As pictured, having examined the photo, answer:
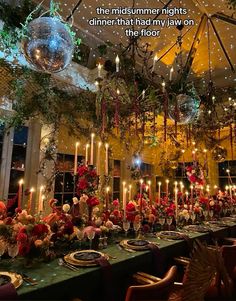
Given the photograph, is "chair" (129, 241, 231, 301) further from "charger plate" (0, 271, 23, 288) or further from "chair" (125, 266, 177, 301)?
"charger plate" (0, 271, 23, 288)

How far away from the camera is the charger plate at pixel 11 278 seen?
1274mm

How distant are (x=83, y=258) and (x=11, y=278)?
1.72 feet

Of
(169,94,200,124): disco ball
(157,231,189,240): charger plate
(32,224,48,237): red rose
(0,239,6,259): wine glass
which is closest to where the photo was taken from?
(0,239,6,259): wine glass

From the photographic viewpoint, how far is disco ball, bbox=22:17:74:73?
69.5 inches

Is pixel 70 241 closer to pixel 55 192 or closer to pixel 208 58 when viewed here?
pixel 55 192

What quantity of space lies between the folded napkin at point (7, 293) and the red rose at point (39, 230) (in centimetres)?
49

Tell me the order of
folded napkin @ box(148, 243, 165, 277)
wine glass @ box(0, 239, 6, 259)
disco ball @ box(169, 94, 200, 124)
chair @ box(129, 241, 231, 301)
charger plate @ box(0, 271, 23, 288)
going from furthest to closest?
1. disco ball @ box(169, 94, 200, 124)
2. folded napkin @ box(148, 243, 165, 277)
3. wine glass @ box(0, 239, 6, 259)
4. charger plate @ box(0, 271, 23, 288)
5. chair @ box(129, 241, 231, 301)

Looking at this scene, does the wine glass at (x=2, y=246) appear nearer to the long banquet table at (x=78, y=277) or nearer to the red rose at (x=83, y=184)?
the long banquet table at (x=78, y=277)

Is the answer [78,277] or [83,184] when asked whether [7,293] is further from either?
[83,184]

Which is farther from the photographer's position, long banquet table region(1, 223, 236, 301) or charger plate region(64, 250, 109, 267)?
charger plate region(64, 250, 109, 267)

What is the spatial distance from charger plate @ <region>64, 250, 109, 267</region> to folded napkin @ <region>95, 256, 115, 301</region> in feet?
0.17

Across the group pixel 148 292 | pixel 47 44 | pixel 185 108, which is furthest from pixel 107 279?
pixel 185 108

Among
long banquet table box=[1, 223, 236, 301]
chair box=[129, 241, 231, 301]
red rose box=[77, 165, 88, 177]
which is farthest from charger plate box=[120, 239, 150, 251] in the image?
chair box=[129, 241, 231, 301]

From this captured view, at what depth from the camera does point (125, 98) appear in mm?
3938
